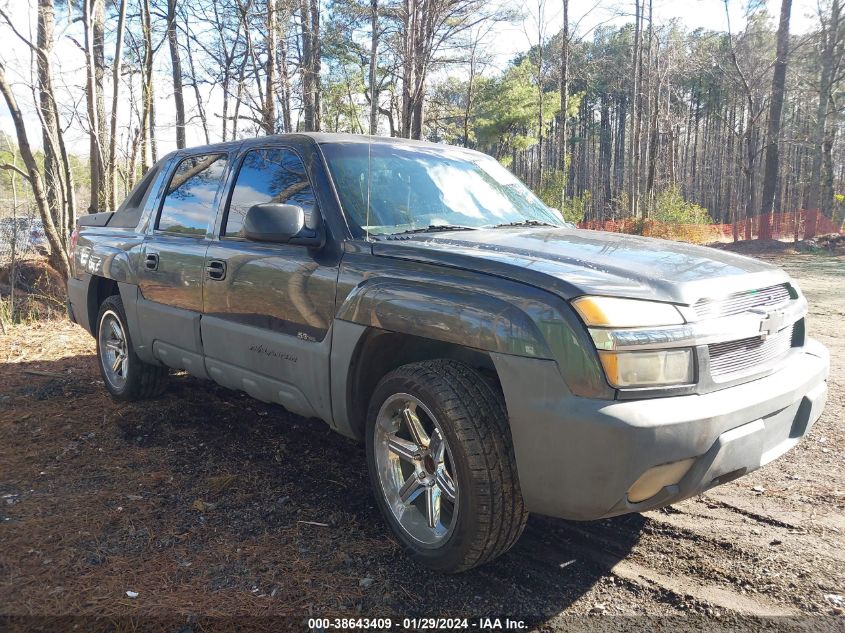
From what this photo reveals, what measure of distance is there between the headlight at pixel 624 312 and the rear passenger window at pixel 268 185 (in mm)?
1622

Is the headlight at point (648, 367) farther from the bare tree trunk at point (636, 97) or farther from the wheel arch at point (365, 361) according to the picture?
the bare tree trunk at point (636, 97)

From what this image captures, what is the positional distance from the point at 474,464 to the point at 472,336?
1.58 ft

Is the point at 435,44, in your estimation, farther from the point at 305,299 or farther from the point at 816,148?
the point at 816,148

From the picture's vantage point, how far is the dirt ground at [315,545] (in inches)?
94.2

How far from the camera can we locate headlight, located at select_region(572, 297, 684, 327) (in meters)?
2.12

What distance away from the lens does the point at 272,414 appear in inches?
186

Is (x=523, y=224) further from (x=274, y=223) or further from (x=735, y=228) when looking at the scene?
(x=735, y=228)

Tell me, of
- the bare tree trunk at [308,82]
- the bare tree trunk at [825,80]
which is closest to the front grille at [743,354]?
the bare tree trunk at [308,82]

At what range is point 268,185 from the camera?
11.8ft

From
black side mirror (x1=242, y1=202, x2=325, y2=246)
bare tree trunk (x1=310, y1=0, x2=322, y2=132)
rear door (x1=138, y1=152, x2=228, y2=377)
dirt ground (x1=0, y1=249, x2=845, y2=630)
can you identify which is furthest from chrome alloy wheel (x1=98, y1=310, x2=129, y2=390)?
bare tree trunk (x1=310, y1=0, x2=322, y2=132)

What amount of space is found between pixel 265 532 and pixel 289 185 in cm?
184

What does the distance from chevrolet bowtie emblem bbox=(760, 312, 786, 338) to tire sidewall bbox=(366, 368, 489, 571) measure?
129 cm

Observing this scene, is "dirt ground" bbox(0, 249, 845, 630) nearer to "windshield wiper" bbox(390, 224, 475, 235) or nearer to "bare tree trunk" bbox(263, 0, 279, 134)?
"windshield wiper" bbox(390, 224, 475, 235)

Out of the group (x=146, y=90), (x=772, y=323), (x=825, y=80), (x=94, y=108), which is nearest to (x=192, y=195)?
(x=772, y=323)
